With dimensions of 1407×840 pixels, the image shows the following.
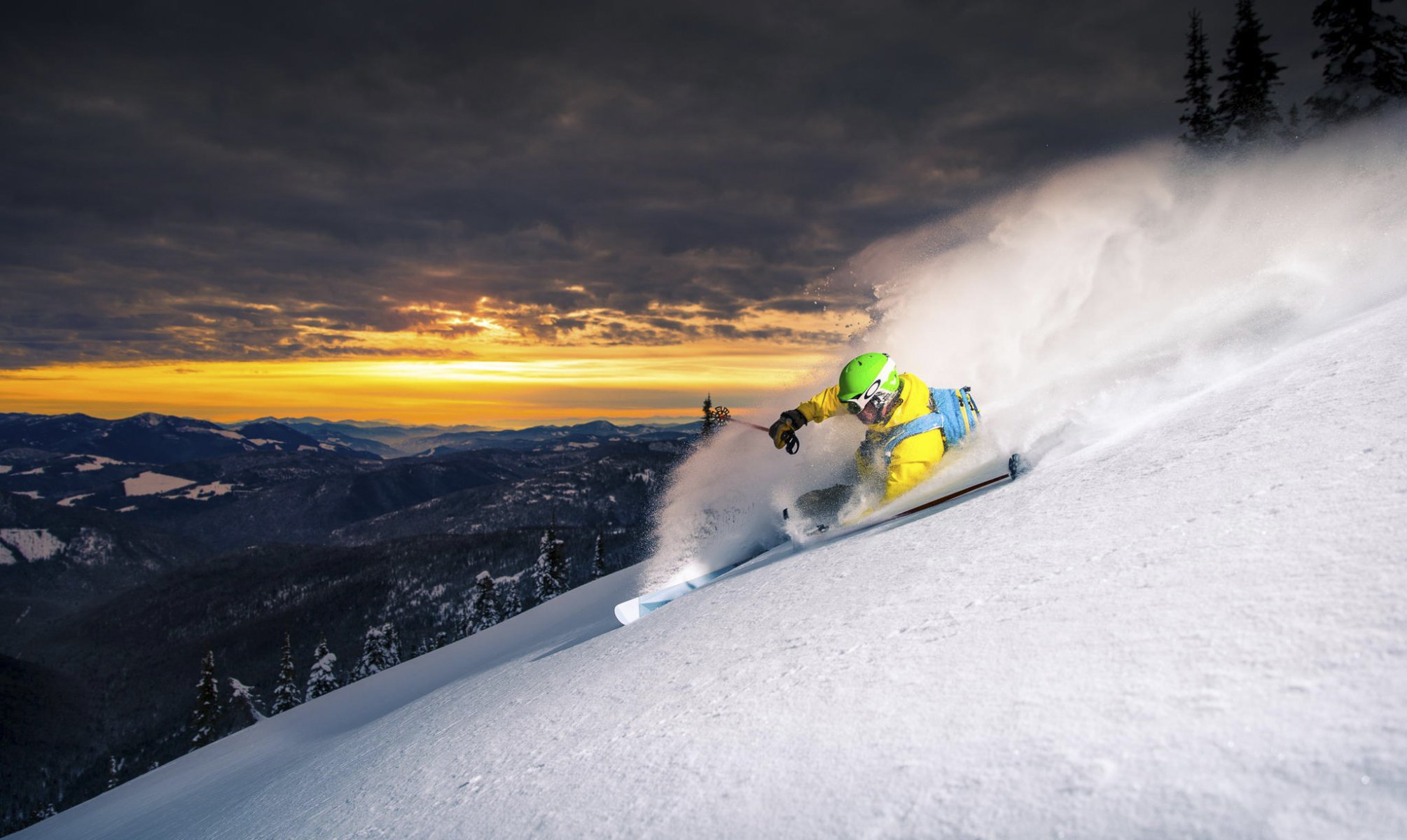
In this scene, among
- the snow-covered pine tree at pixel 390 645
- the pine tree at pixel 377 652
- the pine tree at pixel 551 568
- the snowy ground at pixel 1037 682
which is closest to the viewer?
the snowy ground at pixel 1037 682

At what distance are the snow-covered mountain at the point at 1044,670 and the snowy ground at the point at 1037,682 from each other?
0.01 meters

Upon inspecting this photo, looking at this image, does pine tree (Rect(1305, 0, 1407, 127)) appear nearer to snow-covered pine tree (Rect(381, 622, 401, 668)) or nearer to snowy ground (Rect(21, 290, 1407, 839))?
snowy ground (Rect(21, 290, 1407, 839))

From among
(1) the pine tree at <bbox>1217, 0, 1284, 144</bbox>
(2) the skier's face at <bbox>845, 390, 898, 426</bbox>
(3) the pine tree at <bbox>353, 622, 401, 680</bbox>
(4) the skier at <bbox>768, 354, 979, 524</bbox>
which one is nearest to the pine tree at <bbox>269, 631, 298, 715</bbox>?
(3) the pine tree at <bbox>353, 622, 401, 680</bbox>

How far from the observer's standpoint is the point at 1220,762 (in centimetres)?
198

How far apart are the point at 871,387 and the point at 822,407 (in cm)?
144

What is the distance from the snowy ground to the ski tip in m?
1.51

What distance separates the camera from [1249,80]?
29500mm

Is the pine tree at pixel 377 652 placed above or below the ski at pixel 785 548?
below

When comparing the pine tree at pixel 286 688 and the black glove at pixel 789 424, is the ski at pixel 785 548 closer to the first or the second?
the black glove at pixel 789 424

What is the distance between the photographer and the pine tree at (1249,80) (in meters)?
29.0

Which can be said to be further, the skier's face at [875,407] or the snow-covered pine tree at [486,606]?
the snow-covered pine tree at [486,606]

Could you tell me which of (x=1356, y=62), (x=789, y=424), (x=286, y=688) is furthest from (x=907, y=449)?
(x=286, y=688)

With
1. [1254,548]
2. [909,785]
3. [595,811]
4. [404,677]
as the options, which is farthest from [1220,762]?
[404,677]

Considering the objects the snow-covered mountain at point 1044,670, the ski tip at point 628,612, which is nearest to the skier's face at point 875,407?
the snow-covered mountain at point 1044,670
